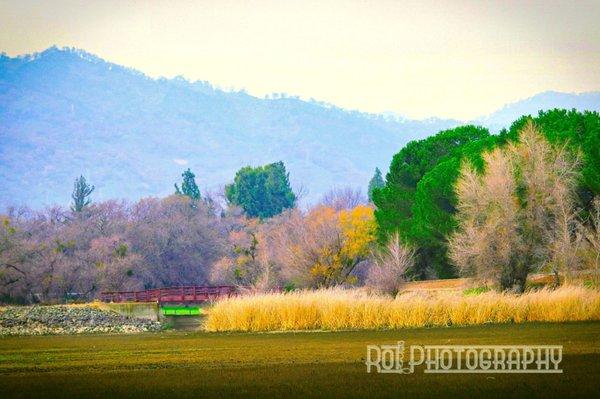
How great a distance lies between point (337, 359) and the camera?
2466cm

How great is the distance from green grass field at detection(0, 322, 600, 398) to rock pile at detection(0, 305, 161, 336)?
1397 cm

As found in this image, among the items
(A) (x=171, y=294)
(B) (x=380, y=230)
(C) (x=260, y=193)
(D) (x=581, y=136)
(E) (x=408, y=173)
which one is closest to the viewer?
(D) (x=581, y=136)

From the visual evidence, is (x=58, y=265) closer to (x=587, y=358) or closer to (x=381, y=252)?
(x=381, y=252)

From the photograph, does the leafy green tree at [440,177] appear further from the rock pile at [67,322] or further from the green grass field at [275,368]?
the green grass field at [275,368]

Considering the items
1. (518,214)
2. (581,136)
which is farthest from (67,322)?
(581,136)

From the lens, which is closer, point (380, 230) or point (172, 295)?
point (172, 295)

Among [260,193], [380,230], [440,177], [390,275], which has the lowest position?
[390,275]

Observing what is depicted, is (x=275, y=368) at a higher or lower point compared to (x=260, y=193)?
lower

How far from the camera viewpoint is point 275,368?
22984 millimetres

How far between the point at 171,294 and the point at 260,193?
184 ft

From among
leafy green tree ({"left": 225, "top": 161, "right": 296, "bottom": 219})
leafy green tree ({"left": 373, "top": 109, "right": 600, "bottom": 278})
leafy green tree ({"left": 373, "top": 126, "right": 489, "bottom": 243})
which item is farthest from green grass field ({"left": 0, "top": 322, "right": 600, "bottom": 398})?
leafy green tree ({"left": 225, "top": 161, "right": 296, "bottom": 219})

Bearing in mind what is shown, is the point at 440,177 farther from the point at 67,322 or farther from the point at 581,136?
the point at 67,322

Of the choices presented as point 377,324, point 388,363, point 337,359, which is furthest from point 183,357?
point 377,324

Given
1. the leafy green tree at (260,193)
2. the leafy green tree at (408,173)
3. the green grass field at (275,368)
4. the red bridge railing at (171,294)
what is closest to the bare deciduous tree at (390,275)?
the leafy green tree at (408,173)
